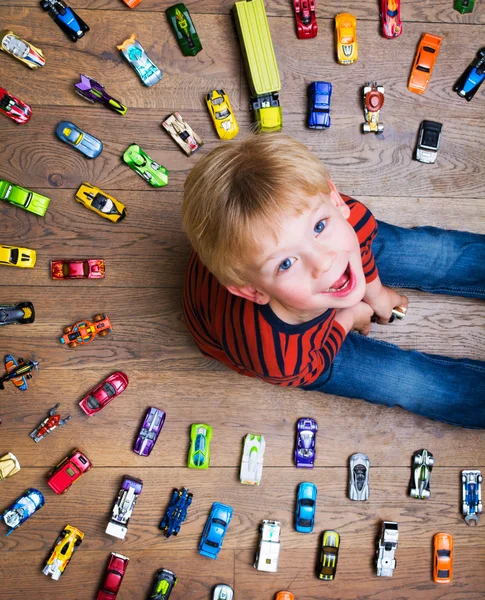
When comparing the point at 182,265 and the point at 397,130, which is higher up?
the point at 397,130

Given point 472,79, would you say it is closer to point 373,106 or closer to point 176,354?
point 373,106

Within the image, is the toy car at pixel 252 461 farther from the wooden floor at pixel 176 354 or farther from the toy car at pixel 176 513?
the toy car at pixel 176 513

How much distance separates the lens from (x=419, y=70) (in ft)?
4.14

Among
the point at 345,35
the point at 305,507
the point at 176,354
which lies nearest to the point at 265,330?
the point at 176,354

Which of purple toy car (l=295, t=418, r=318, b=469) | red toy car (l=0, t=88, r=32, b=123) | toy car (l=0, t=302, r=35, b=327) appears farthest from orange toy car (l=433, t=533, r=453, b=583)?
red toy car (l=0, t=88, r=32, b=123)

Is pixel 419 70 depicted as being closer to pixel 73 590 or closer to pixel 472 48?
pixel 472 48

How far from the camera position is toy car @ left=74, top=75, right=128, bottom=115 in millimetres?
1199

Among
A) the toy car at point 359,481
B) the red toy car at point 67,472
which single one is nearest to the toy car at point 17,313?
the red toy car at point 67,472

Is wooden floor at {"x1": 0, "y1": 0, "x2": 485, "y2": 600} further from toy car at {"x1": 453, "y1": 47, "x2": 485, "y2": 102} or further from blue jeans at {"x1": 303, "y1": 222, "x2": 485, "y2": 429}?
toy car at {"x1": 453, "y1": 47, "x2": 485, "y2": 102}

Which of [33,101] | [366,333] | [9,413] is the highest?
[33,101]

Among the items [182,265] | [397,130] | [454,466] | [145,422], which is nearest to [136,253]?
[182,265]

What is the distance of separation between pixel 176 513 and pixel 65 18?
3.49 ft

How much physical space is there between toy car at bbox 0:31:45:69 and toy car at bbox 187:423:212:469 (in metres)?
0.85

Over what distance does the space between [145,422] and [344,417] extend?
1.40 feet
